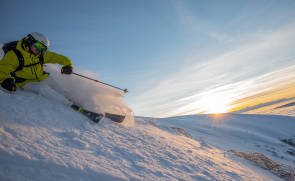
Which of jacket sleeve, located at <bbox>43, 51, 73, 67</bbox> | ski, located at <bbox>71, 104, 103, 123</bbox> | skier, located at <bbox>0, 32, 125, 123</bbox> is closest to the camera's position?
skier, located at <bbox>0, 32, 125, 123</bbox>

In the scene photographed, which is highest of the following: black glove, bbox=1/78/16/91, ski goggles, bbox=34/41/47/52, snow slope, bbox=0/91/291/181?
ski goggles, bbox=34/41/47/52

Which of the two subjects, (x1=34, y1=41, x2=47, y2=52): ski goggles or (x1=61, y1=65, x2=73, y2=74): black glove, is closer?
(x1=34, y1=41, x2=47, y2=52): ski goggles

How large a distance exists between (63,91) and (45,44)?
109cm

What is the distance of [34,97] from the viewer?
3021 mm

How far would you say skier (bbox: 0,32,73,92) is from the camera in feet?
9.34

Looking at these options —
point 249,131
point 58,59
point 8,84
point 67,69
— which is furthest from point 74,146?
point 249,131

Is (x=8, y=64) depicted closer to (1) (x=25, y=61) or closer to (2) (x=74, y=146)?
(1) (x=25, y=61)

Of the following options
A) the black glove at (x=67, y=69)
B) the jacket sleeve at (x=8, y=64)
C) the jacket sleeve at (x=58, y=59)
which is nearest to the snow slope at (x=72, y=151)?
the jacket sleeve at (x=8, y=64)

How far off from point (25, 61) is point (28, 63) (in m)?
0.07

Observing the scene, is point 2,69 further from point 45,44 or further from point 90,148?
point 90,148

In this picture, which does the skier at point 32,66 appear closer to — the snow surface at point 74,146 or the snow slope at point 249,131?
the snow surface at point 74,146

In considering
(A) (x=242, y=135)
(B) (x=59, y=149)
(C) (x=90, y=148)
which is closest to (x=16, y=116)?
(B) (x=59, y=149)

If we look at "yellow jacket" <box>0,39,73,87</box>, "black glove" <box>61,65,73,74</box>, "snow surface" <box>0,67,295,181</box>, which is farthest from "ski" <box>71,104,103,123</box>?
"yellow jacket" <box>0,39,73,87</box>

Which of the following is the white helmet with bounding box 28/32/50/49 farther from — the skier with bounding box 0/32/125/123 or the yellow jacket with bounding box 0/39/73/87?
the yellow jacket with bounding box 0/39/73/87
